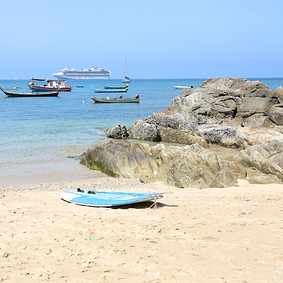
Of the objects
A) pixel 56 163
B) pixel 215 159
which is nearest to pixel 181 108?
pixel 56 163

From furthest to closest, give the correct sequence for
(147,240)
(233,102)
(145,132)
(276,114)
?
(233,102), (145,132), (276,114), (147,240)

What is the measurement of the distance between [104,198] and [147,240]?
2.51m

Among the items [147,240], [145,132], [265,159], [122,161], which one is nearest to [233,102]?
[145,132]

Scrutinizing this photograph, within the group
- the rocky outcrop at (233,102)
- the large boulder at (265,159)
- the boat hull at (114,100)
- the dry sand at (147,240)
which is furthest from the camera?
the boat hull at (114,100)

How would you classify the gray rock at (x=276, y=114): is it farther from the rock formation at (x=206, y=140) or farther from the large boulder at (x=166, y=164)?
the large boulder at (x=166, y=164)

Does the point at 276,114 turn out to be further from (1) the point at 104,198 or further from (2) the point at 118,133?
(1) the point at 104,198

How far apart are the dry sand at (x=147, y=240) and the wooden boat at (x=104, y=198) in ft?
0.55

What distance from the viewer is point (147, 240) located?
196 inches

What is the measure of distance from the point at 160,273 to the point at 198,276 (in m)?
0.44

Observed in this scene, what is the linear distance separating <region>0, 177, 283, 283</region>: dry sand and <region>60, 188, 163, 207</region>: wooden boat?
169 mm

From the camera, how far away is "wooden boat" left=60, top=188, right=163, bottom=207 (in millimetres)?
6898

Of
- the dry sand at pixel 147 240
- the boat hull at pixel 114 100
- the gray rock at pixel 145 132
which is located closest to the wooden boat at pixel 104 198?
the dry sand at pixel 147 240

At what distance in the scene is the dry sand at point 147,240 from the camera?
3.97 m

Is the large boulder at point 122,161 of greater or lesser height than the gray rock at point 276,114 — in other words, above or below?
below
